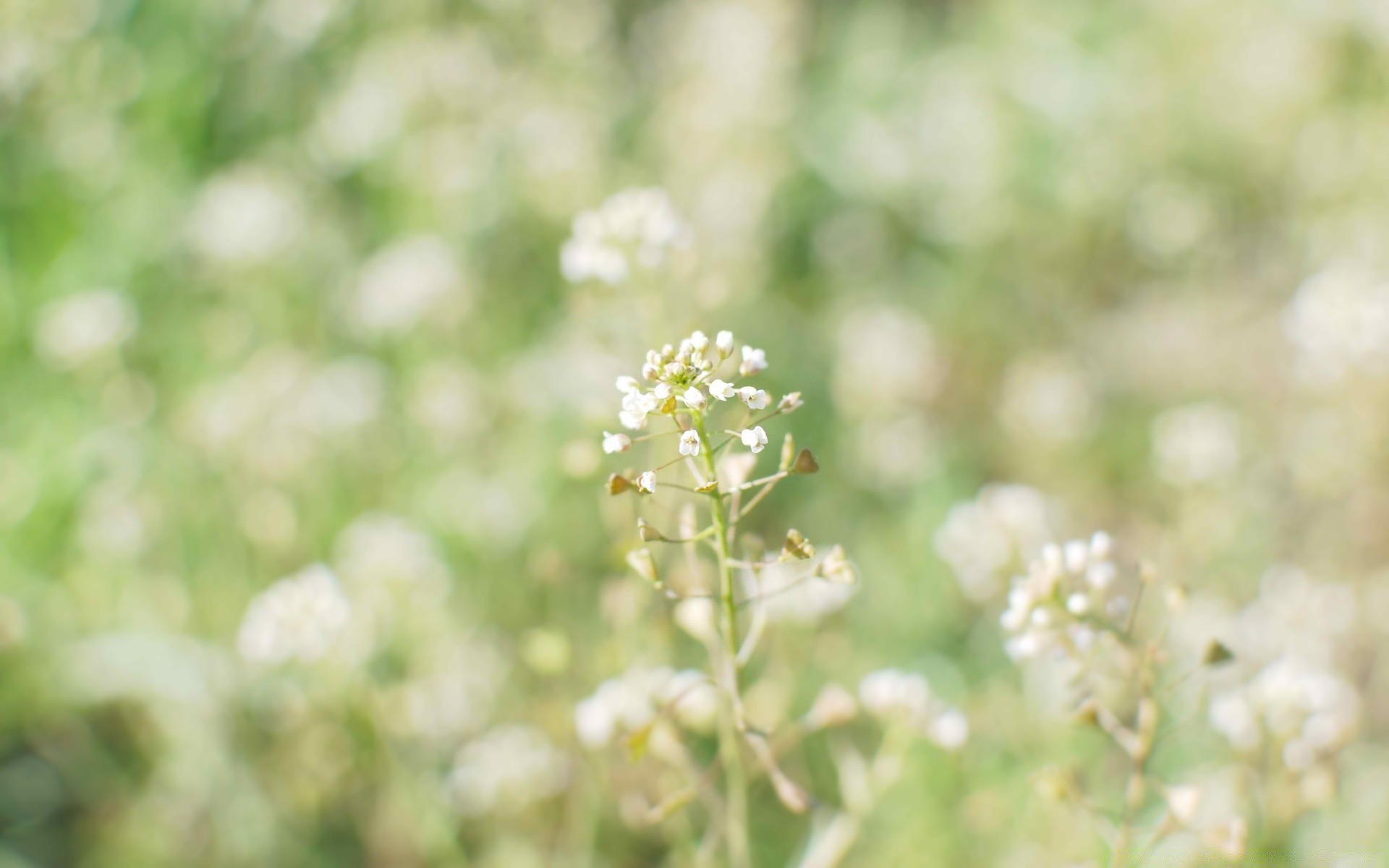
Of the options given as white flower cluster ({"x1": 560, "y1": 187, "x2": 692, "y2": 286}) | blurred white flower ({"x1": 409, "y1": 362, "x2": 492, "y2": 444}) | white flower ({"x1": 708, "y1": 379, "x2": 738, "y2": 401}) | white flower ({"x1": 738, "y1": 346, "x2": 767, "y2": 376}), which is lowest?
white flower ({"x1": 708, "y1": 379, "x2": 738, "y2": 401})

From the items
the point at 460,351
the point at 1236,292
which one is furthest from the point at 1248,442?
the point at 460,351

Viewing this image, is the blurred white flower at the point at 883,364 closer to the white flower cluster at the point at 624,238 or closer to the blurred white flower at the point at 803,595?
the blurred white flower at the point at 803,595

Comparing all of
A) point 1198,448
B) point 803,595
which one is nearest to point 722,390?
point 803,595

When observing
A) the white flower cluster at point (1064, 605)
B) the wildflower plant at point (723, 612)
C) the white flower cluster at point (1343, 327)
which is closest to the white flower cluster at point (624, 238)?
the wildflower plant at point (723, 612)

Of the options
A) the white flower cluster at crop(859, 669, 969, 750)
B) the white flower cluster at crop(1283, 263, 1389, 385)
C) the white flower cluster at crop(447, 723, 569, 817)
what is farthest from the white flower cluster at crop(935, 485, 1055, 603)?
the white flower cluster at crop(1283, 263, 1389, 385)

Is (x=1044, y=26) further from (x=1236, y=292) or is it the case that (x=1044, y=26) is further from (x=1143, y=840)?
(x=1143, y=840)

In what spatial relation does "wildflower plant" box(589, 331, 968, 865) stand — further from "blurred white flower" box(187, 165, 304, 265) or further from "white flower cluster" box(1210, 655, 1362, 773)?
"blurred white flower" box(187, 165, 304, 265)

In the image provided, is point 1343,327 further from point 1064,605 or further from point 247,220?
point 247,220
